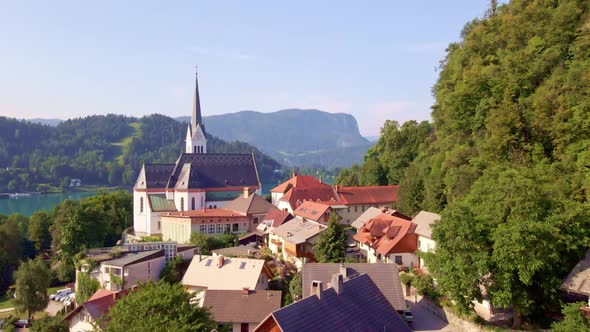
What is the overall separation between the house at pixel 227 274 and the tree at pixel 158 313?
12385mm

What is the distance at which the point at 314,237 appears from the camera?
38.4 metres

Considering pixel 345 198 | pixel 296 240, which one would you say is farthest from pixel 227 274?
pixel 345 198

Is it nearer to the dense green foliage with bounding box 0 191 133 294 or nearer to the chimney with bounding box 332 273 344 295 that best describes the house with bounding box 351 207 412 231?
the chimney with bounding box 332 273 344 295

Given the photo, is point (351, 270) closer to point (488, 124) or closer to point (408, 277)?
point (408, 277)

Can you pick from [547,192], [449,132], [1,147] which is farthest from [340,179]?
[1,147]

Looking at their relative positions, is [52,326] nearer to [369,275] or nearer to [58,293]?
[58,293]

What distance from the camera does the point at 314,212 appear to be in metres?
47.3

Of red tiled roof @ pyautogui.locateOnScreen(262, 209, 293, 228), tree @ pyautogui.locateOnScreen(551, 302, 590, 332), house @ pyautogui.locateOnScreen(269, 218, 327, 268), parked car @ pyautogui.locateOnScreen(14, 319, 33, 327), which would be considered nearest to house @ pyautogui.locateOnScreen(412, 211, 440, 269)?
house @ pyautogui.locateOnScreen(269, 218, 327, 268)

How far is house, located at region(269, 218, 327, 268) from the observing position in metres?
38.2

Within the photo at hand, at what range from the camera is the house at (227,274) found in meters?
33.1

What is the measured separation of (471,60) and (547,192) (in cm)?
1936

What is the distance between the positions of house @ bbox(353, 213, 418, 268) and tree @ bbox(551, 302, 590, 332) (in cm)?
1540

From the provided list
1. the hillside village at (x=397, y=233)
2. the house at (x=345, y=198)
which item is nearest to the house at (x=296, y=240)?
the hillside village at (x=397, y=233)

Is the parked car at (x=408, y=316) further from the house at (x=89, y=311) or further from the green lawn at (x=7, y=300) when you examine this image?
the green lawn at (x=7, y=300)
